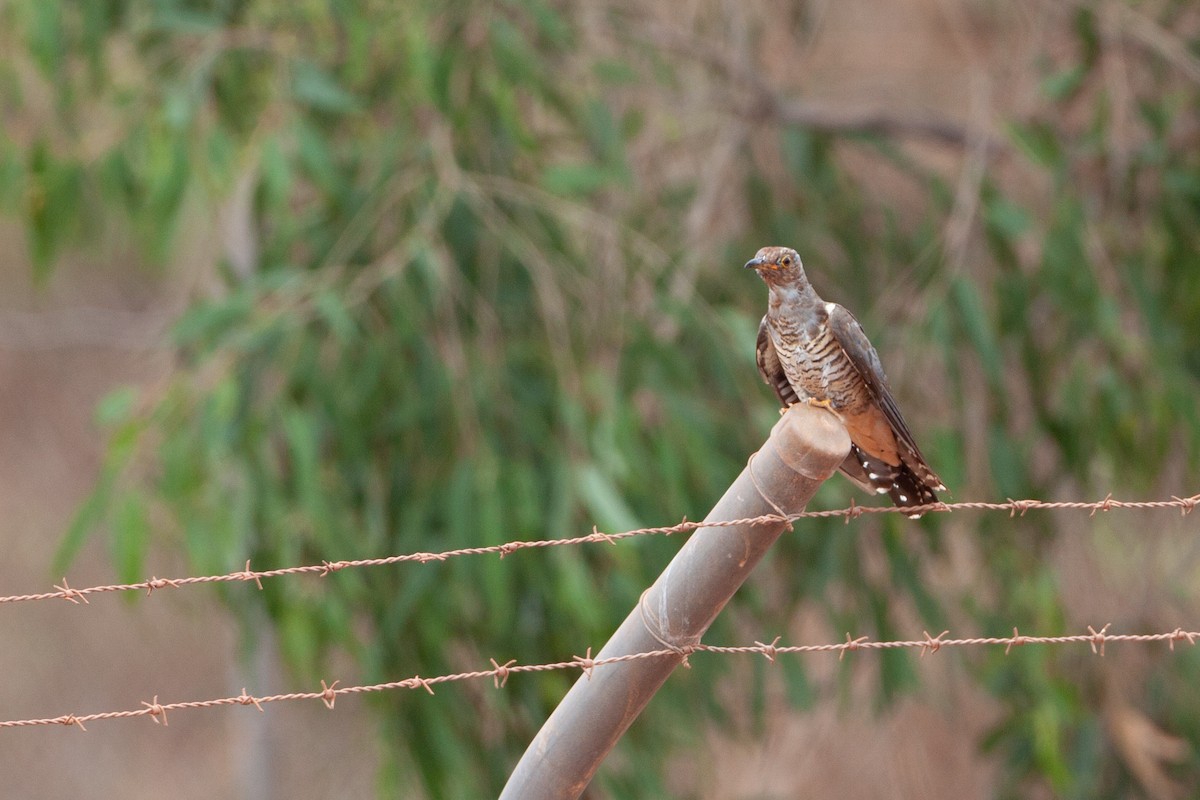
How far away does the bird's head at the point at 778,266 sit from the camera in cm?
265

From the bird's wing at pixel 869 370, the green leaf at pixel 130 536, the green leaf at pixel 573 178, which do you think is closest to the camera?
the bird's wing at pixel 869 370

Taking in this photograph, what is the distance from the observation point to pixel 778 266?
8.71ft

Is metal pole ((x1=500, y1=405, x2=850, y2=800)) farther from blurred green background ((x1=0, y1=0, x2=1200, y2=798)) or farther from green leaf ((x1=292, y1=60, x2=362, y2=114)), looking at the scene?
green leaf ((x1=292, y1=60, x2=362, y2=114))

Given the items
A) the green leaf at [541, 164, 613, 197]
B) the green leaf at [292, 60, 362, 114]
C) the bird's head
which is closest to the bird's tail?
the bird's head

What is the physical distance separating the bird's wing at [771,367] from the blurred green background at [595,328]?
0.75 m

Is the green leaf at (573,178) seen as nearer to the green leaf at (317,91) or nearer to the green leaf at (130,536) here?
the green leaf at (317,91)

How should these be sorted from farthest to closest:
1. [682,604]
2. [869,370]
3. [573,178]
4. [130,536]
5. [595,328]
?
1. [595,328]
2. [573,178]
3. [130,536]
4. [869,370]
5. [682,604]

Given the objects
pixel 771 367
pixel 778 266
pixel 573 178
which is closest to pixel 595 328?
pixel 573 178

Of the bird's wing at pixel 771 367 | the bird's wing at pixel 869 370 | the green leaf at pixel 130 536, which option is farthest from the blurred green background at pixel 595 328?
the bird's wing at pixel 869 370

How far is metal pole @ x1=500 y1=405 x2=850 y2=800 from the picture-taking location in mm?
1890

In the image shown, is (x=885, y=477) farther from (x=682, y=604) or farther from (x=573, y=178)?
(x=573, y=178)

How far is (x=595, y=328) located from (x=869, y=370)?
65.9 inches

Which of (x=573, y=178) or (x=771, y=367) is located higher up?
(x=573, y=178)

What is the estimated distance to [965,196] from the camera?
4344 millimetres
